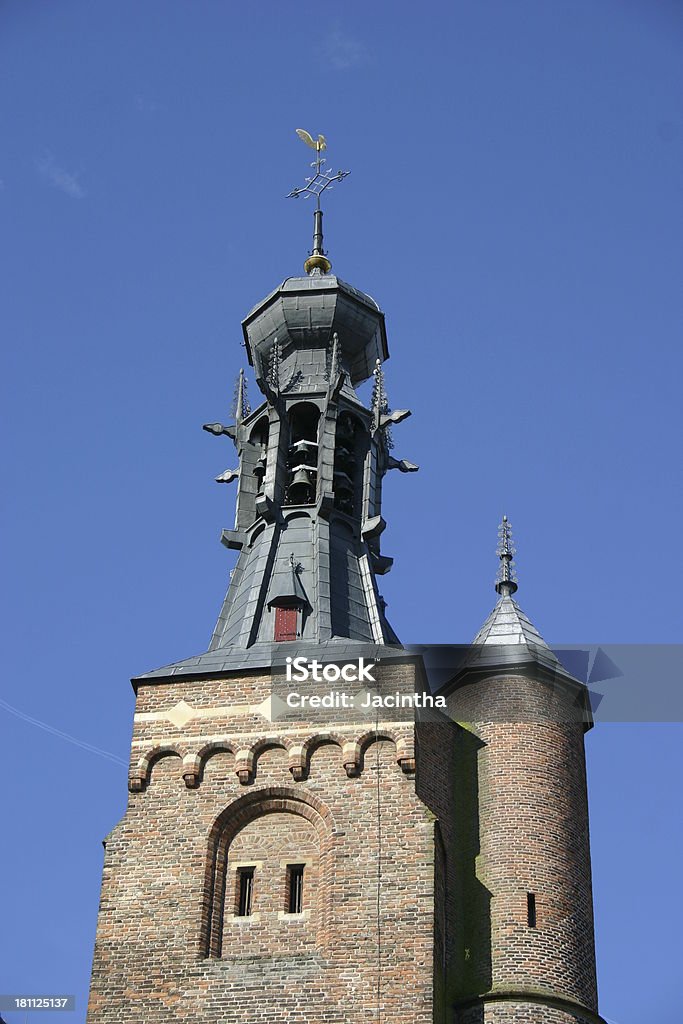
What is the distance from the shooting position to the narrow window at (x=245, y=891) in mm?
35469

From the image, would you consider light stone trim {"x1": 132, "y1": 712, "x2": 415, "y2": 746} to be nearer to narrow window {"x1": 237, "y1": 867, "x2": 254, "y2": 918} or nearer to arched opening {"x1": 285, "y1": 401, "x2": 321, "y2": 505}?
narrow window {"x1": 237, "y1": 867, "x2": 254, "y2": 918}

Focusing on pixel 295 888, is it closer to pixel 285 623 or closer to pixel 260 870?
pixel 260 870

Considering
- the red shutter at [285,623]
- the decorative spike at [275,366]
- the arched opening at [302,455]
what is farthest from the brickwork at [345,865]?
the decorative spike at [275,366]

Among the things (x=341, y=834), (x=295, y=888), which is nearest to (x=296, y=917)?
(x=295, y=888)

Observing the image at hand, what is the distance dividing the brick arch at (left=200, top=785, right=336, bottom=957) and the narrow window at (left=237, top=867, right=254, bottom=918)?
27 centimetres

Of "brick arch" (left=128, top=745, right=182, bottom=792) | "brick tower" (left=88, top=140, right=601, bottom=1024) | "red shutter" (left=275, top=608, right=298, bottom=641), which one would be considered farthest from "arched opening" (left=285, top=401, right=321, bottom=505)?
"brick arch" (left=128, top=745, right=182, bottom=792)

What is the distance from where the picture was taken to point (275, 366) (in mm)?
45188

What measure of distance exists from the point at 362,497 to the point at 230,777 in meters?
9.16

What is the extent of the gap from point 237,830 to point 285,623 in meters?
5.19

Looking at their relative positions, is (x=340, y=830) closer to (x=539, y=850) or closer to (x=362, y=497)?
(x=539, y=850)

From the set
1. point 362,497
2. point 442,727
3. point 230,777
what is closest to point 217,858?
point 230,777

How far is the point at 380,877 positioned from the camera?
34.7 metres

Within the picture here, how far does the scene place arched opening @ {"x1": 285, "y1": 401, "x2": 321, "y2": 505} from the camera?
43688 millimetres

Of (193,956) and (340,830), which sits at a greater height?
(340,830)
